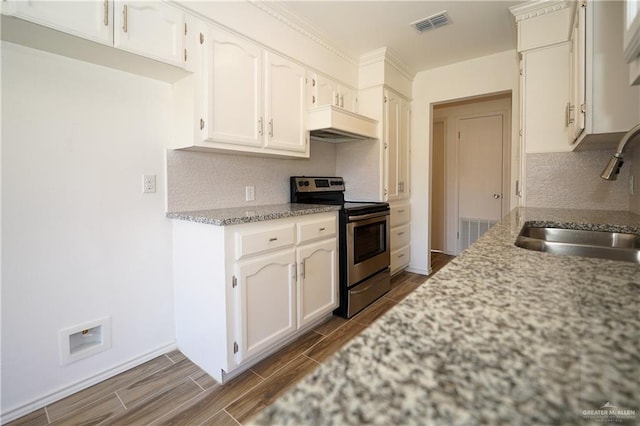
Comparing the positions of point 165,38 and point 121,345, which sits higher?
point 165,38

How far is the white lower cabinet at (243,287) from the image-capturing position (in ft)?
5.48

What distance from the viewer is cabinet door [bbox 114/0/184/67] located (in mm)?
1499

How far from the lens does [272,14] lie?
2.23 meters

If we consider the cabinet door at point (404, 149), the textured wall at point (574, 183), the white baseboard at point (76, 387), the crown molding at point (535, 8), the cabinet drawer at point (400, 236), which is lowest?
the white baseboard at point (76, 387)

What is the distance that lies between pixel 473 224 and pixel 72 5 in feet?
15.3

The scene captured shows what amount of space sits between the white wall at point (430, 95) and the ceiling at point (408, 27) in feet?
0.42

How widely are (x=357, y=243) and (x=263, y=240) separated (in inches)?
40.0

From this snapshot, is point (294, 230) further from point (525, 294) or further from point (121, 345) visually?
point (525, 294)

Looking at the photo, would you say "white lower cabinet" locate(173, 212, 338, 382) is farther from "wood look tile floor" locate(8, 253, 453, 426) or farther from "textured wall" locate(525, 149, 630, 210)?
"textured wall" locate(525, 149, 630, 210)

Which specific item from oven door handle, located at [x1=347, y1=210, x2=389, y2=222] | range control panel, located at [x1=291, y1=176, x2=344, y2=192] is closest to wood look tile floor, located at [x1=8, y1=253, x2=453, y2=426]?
oven door handle, located at [x1=347, y1=210, x2=389, y2=222]

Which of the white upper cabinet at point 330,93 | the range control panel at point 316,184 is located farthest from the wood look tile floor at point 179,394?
the white upper cabinet at point 330,93

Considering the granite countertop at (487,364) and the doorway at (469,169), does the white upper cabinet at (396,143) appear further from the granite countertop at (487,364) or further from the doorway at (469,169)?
the granite countertop at (487,364)

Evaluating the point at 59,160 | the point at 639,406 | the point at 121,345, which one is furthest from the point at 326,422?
the point at 121,345

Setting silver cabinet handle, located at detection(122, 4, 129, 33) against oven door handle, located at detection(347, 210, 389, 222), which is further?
oven door handle, located at detection(347, 210, 389, 222)
